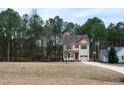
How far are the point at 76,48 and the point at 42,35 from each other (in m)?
7.31

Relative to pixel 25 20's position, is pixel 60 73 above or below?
below

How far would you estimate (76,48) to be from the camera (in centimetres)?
5638

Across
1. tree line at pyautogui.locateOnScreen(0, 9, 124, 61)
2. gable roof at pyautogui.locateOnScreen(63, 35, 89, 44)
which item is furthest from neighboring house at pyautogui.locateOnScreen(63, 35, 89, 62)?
tree line at pyautogui.locateOnScreen(0, 9, 124, 61)

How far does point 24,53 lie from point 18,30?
576cm

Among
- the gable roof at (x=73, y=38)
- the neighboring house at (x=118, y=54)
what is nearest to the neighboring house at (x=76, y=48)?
the gable roof at (x=73, y=38)

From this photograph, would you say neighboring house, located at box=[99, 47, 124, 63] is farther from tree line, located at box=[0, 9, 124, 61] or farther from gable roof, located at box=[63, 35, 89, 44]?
gable roof, located at box=[63, 35, 89, 44]

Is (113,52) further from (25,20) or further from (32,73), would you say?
(32,73)

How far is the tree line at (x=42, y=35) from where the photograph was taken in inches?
1870

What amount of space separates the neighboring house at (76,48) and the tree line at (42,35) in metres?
0.81

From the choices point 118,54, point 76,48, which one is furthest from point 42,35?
point 118,54
